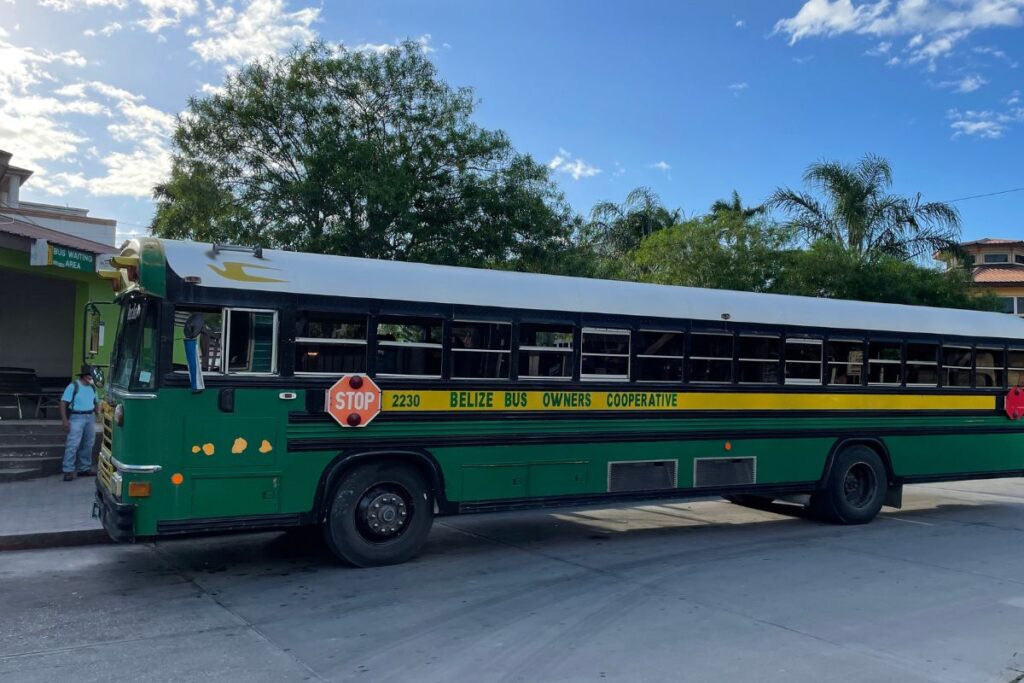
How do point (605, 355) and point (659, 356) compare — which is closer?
point (605, 355)

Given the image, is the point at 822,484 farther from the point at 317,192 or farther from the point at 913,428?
the point at 317,192

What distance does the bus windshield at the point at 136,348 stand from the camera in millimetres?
7121

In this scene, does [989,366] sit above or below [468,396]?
above

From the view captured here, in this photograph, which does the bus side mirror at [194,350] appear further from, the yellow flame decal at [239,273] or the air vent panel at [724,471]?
the air vent panel at [724,471]

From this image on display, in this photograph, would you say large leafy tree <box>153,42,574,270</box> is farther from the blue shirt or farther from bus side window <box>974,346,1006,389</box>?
bus side window <box>974,346,1006,389</box>

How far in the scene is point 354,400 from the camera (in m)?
7.88

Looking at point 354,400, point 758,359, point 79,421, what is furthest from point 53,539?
point 758,359

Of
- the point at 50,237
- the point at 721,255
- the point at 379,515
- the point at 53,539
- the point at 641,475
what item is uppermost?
the point at 721,255

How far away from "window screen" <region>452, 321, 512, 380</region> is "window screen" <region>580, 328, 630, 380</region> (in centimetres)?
94

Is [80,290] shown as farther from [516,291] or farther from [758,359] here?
[758,359]

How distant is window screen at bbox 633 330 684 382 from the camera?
954 cm

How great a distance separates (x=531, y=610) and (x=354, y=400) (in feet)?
8.32

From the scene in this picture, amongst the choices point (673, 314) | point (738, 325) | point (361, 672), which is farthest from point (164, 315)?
point (738, 325)

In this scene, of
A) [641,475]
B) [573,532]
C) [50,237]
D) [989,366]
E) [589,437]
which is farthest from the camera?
[50,237]
